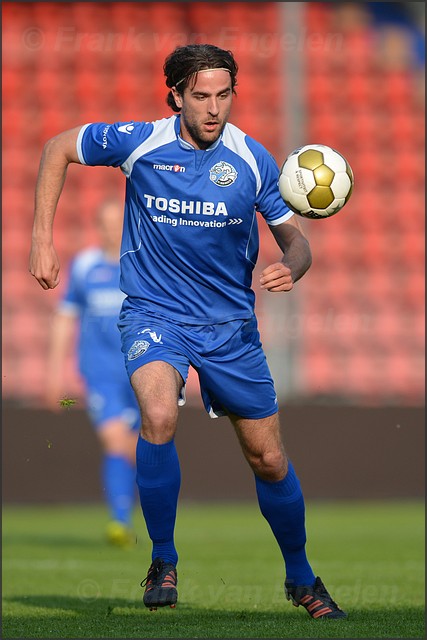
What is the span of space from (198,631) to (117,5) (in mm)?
11685

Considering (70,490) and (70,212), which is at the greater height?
(70,212)

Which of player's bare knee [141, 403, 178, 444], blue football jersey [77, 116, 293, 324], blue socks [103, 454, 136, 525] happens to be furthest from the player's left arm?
blue socks [103, 454, 136, 525]

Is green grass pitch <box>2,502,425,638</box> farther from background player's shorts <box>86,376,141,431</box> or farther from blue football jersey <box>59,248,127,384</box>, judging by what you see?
blue football jersey <box>59,248,127,384</box>

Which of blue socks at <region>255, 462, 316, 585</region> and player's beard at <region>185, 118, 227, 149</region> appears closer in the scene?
player's beard at <region>185, 118, 227, 149</region>

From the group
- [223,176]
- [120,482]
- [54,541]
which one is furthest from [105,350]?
[223,176]

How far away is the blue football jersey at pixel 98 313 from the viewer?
9.44m

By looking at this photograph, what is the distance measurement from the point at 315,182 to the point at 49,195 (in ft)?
3.74

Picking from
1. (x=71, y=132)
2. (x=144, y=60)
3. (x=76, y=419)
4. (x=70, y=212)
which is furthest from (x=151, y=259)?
(x=144, y=60)

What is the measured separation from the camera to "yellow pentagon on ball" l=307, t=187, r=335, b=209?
16.7 feet

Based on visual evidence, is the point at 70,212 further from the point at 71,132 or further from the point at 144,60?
the point at 71,132

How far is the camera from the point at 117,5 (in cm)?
1519

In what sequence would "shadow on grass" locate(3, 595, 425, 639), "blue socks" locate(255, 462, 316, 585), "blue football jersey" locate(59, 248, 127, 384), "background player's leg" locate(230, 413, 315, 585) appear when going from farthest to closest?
1. "blue football jersey" locate(59, 248, 127, 384)
2. "blue socks" locate(255, 462, 316, 585)
3. "background player's leg" locate(230, 413, 315, 585)
4. "shadow on grass" locate(3, 595, 425, 639)

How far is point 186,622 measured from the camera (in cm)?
509

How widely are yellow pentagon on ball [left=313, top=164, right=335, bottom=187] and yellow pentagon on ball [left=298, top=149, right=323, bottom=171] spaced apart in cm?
2
